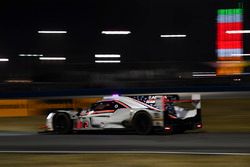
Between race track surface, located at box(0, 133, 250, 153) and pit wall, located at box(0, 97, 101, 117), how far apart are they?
7502 mm

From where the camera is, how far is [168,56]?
5416 cm

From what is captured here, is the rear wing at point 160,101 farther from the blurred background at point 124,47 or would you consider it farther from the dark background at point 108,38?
the dark background at point 108,38

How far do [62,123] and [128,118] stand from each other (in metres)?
2.10

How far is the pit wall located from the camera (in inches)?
803

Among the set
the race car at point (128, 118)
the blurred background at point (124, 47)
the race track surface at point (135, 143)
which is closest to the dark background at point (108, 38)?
the blurred background at point (124, 47)

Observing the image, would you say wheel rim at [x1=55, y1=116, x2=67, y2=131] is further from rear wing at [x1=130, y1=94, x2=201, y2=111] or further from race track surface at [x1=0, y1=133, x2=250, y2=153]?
rear wing at [x1=130, y1=94, x2=201, y2=111]

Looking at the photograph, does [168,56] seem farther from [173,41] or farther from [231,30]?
[231,30]

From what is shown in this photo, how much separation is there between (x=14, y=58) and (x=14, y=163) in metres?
53.2

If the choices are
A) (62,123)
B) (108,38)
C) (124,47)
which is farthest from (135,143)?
(108,38)

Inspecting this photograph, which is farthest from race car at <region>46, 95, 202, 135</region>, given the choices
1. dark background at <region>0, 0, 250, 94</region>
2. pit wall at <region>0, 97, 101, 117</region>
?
dark background at <region>0, 0, 250, 94</region>

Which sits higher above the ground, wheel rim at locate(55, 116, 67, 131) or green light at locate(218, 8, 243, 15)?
green light at locate(218, 8, 243, 15)

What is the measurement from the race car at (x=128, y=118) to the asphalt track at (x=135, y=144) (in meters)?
0.45

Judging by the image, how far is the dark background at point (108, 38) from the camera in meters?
39.2

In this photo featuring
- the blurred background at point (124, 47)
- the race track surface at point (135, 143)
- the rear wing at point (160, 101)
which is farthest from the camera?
the blurred background at point (124, 47)
